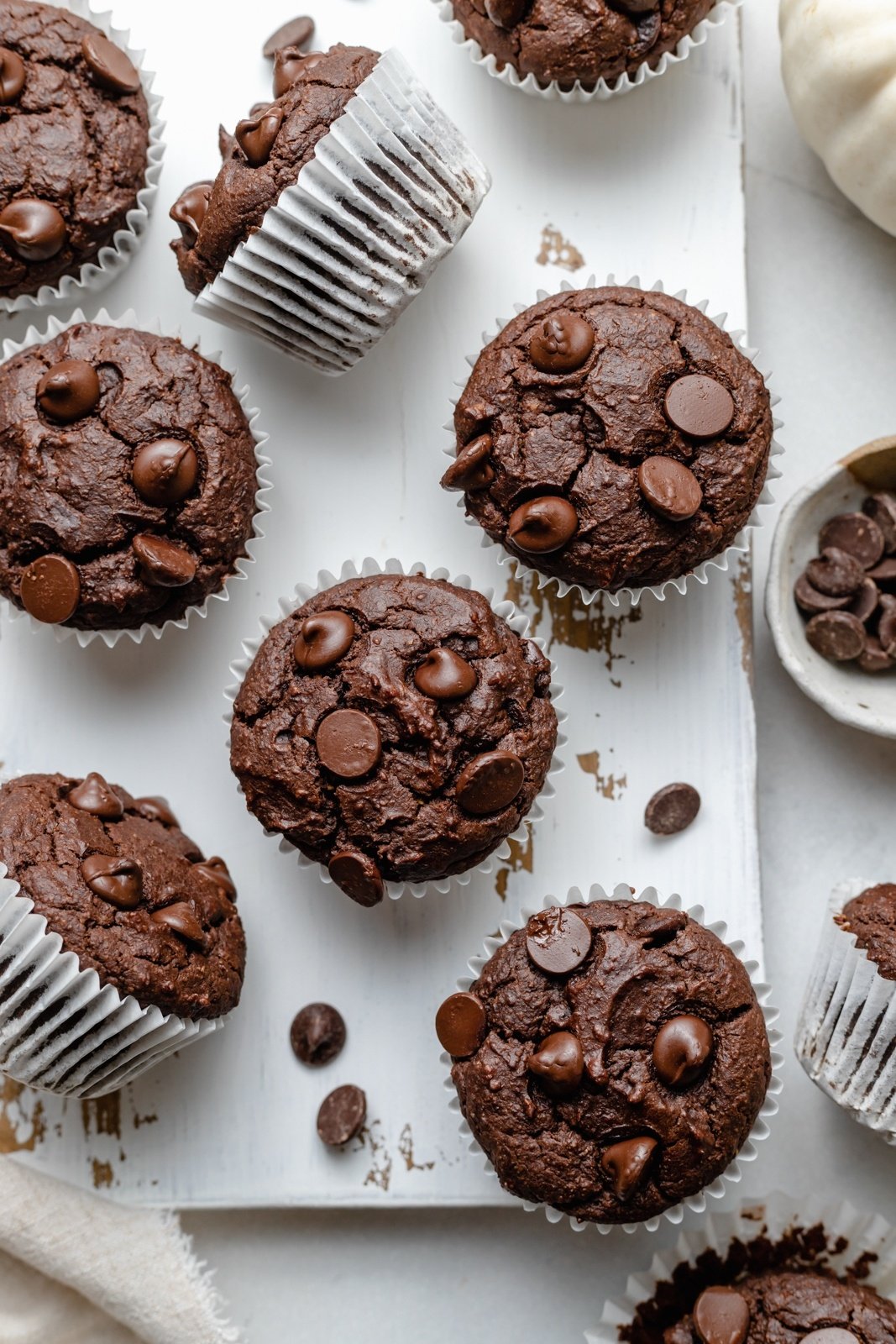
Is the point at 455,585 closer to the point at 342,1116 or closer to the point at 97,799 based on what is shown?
the point at 97,799

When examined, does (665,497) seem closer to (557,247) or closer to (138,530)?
(557,247)

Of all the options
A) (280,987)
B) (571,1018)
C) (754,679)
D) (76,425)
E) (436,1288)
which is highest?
(754,679)

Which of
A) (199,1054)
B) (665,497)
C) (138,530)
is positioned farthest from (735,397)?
(199,1054)

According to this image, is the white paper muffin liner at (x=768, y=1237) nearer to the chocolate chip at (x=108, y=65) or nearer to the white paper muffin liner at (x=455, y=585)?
the white paper muffin liner at (x=455, y=585)

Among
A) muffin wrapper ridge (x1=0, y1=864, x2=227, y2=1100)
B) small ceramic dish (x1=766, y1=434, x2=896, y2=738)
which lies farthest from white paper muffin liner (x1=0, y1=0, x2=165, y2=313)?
small ceramic dish (x1=766, y1=434, x2=896, y2=738)

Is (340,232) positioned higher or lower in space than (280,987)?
higher

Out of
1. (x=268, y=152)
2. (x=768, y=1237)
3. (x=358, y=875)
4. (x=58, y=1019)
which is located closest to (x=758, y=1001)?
(x=768, y=1237)

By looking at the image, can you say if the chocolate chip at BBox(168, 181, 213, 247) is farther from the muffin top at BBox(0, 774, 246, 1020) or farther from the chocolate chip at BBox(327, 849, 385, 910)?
the chocolate chip at BBox(327, 849, 385, 910)

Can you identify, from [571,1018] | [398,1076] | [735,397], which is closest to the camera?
[571,1018]
